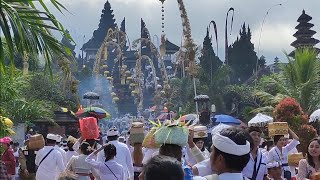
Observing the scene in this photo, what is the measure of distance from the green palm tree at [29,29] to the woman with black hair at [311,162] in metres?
3.15

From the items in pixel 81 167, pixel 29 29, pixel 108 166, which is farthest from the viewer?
pixel 81 167

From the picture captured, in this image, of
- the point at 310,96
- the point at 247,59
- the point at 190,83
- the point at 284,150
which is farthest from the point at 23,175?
the point at 247,59

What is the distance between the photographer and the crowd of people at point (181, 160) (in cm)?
423

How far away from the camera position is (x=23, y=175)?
12.0 meters

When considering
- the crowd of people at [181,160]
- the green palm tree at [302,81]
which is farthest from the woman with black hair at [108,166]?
the green palm tree at [302,81]

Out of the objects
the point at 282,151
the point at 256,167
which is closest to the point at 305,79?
the point at 282,151

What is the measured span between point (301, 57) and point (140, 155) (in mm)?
15716

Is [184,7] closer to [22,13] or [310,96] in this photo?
[310,96]

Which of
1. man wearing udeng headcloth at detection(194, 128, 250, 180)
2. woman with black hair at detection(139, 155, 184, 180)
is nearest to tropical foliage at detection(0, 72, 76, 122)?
man wearing udeng headcloth at detection(194, 128, 250, 180)

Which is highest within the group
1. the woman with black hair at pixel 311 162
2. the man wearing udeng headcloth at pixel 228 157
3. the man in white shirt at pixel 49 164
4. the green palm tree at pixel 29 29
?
the green palm tree at pixel 29 29

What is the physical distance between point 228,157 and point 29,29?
2.09 meters

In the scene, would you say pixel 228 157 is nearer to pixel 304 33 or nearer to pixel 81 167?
pixel 81 167

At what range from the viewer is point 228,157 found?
4254 mm

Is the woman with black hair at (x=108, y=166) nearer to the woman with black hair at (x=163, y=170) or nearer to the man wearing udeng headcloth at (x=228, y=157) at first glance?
the man wearing udeng headcloth at (x=228, y=157)
